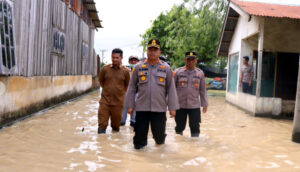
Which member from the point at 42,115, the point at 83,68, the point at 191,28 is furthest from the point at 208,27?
the point at 42,115

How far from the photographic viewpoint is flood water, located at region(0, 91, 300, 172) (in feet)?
A: 13.5

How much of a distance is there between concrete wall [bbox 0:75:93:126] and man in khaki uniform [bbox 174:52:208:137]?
360cm

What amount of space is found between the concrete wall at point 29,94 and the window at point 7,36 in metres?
0.38

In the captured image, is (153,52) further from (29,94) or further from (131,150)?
(29,94)

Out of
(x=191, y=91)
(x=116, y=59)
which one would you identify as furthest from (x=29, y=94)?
(x=191, y=91)

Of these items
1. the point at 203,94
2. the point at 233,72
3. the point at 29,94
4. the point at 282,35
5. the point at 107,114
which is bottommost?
the point at 107,114

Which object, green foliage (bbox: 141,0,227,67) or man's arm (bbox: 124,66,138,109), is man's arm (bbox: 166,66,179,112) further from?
green foliage (bbox: 141,0,227,67)

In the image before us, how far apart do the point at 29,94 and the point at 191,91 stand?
4388mm

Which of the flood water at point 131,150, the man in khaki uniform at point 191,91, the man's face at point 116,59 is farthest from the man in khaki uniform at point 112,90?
the man in khaki uniform at point 191,91

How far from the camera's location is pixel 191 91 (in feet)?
19.8

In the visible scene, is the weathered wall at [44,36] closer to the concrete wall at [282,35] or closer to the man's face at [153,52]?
the man's face at [153,52]

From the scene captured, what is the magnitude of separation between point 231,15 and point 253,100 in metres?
4.86

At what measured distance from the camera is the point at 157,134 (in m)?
5.09

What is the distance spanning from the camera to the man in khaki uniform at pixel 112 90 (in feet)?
20.1
